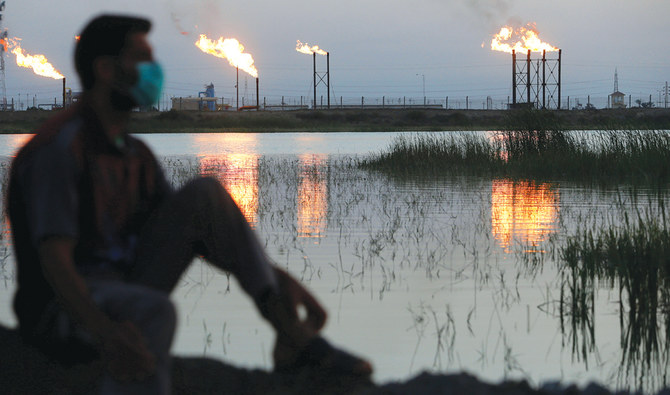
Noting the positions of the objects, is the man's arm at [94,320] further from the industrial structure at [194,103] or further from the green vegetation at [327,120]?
the industrial structure at [194,103]

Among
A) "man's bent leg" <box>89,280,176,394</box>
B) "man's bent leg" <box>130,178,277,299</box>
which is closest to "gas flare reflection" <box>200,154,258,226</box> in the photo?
"man's bent leg" <box>130,178,277,299</box>

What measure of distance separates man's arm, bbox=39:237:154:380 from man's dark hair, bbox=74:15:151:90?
0.63 meters

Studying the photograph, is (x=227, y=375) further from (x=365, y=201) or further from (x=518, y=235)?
(x=365, y=201)

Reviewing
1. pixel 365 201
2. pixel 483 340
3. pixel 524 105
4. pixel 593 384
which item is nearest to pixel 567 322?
pixel 483 340

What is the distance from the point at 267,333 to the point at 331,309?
87cm

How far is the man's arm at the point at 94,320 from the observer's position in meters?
2.66

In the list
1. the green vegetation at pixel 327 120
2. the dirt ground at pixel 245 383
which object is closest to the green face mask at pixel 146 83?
the dirt ground at pixel 245 383

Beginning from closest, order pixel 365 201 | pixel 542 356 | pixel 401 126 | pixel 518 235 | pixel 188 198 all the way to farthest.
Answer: pixel 188 198, pixel 542 356, pixel 518 235, pixel 365 201, pixel 401 126

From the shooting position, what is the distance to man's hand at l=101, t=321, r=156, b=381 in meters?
2.66

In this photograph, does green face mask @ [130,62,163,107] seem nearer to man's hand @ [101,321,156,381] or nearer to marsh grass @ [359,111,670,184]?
man's hand @ [101,321,156,381]

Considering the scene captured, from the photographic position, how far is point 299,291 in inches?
132

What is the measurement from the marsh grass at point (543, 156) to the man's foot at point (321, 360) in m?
13.1

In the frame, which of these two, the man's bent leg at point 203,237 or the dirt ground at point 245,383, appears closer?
the man's bent leg at point 203,237

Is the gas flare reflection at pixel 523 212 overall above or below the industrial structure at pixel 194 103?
below
